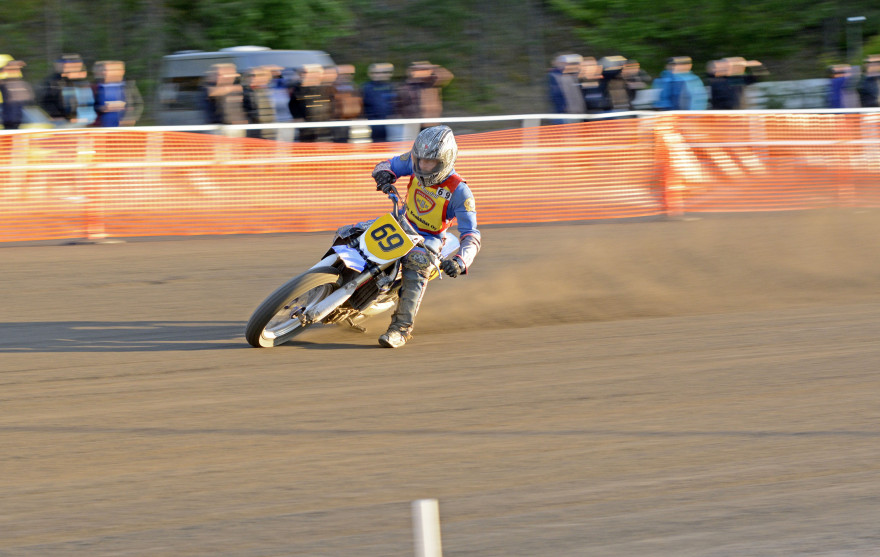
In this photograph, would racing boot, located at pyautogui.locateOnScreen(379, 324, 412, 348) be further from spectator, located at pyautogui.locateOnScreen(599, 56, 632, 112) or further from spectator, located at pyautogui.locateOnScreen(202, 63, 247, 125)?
spectator, located at pyautogui.locateOnScreen(599, 56, 632, 112)

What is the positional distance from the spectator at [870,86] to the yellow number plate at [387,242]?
10644mm

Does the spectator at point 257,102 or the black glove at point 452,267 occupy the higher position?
the spectator at point 257,102

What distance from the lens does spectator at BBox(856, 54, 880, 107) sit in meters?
15.5

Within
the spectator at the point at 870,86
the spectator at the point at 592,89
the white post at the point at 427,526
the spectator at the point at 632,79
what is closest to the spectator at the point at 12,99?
the spectator at the point at 592,89

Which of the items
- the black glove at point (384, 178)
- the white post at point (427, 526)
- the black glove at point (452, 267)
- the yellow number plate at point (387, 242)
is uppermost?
the white post at point (427, 526)

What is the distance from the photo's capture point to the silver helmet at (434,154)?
7.24 meters

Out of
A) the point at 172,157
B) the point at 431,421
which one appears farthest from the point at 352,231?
the point at 172,157

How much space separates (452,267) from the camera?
6898mm

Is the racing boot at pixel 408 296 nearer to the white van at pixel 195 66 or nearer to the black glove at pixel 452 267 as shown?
the black glove at pixel 452 267

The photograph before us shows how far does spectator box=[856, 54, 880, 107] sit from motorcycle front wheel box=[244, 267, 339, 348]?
11.1 m

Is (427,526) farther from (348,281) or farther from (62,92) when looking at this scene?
(62,92)

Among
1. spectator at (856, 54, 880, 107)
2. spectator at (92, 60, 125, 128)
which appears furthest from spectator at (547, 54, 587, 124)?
spectator at (92, 60, 125, 128)

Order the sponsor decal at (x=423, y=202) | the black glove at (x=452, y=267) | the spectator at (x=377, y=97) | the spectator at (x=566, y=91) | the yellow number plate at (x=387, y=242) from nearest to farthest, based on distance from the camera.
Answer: the black glove at (x=452, y=267)
the yellow number plate at (x=387, y=242)
the sponsor decal at (x=423, y=202)
the spectator at (x=377, y=97)
the spectator at (x=566, y=91)

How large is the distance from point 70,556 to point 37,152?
933 centimetres
